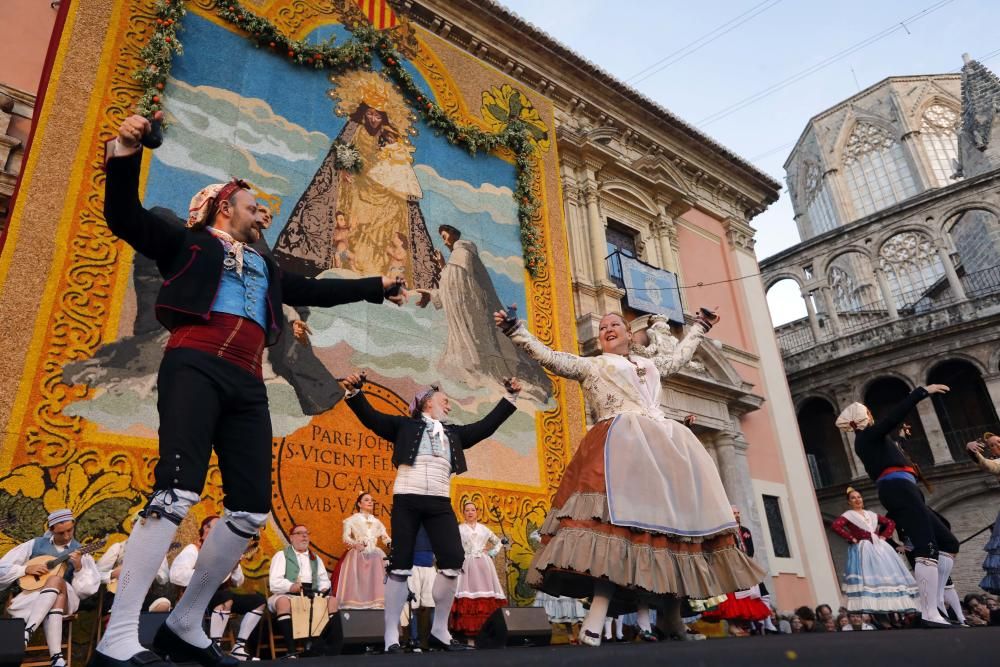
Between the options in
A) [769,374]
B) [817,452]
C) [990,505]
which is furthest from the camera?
[817,452]

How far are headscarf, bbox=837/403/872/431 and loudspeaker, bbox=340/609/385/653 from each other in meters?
4.36

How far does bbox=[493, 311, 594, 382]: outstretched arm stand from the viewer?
4.03 metres

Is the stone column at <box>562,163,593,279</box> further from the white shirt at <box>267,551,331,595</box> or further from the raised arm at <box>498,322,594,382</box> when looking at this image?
the raised arm at <box>498,322,594,382</box>

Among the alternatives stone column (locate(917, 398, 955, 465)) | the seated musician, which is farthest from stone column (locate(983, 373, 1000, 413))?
the seated musician

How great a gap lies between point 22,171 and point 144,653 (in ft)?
20.1

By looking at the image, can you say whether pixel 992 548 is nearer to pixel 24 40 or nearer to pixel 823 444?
pixel 24 40

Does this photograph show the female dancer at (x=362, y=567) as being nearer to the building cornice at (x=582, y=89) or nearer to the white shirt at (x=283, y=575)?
the white shirt at (x=283, y=575)

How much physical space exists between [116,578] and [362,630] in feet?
8.17

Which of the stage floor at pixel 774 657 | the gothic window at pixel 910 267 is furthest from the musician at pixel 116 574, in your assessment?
the gothic window at pixel 910 267

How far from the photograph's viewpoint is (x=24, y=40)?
7977 mm

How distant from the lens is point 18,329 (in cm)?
580

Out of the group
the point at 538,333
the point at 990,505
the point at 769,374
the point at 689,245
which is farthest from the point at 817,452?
the point at 538,333

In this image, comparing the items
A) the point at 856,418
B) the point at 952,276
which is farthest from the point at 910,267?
the point at 856,418

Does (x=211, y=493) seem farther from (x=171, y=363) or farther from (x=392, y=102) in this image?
(x=392, y=102)
